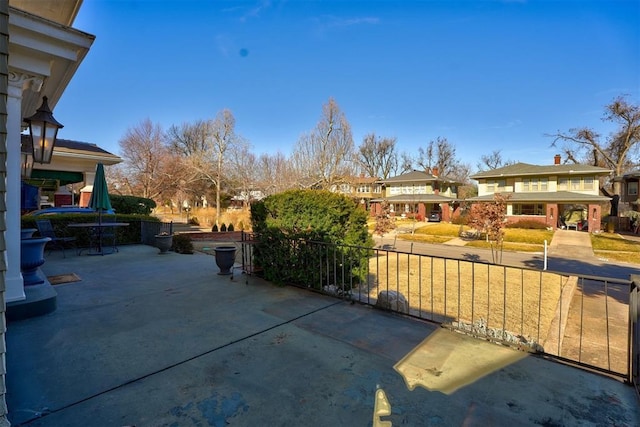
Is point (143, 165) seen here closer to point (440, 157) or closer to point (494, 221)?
point (494, 221)

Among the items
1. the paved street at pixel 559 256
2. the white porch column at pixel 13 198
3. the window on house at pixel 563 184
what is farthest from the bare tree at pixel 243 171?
the window on house at pixel 563 184

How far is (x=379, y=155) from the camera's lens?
154 ft

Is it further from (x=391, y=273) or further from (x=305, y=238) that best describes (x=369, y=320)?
(x=391, y=273)

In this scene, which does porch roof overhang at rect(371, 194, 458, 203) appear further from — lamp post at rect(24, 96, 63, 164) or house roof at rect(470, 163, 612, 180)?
lamp post at rect(24, 96, 63, 164)

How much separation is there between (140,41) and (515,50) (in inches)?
569

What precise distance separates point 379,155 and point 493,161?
19.0m

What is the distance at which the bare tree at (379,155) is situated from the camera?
150ft

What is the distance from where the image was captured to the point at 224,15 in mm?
10352

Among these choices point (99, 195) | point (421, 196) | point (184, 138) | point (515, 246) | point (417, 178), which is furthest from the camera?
point (184, 138)

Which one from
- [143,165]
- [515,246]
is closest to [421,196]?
[515,246]

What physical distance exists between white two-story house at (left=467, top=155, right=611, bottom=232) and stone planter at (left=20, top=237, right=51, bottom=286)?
1083 inches

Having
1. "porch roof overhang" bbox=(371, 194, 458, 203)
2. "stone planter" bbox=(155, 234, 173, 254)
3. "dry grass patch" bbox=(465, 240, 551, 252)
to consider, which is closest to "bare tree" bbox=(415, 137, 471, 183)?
"porch roof overhang" bbox=(371, 194, 458, 203)

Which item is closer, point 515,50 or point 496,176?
point 515,50

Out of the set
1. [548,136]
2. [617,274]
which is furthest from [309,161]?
[548,136]
